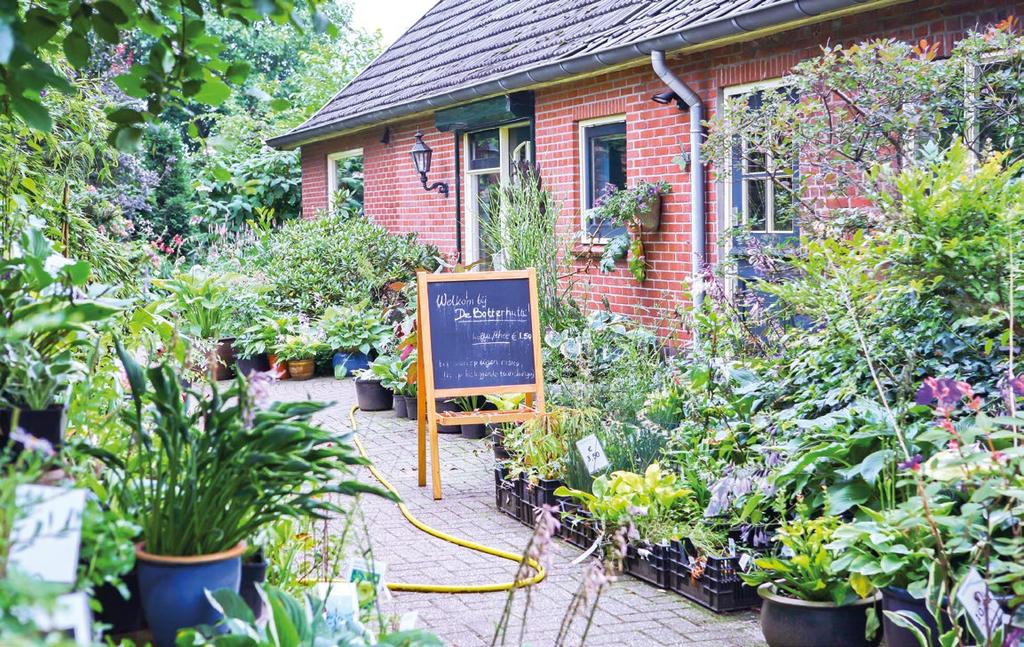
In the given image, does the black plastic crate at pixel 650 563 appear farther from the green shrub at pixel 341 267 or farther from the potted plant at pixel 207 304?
the green shrub at pixel 341 267

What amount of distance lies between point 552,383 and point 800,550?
13.0ft

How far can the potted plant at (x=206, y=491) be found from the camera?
2170 millimetres

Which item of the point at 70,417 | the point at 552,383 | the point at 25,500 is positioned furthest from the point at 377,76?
the point at 25,500

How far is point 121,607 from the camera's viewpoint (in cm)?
226

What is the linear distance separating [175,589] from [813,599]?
2505mm

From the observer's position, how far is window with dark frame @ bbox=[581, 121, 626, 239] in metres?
10.3

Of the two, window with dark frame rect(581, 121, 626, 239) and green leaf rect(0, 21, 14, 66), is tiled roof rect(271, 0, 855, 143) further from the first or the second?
green leaf rect(0, 21, 14, 66)

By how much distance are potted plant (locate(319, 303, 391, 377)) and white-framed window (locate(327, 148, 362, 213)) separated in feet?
18.0

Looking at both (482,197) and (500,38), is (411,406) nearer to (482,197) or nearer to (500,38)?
(482,197)

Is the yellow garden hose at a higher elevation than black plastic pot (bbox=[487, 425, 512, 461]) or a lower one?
lower

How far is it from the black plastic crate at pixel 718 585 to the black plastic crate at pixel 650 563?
0.12m

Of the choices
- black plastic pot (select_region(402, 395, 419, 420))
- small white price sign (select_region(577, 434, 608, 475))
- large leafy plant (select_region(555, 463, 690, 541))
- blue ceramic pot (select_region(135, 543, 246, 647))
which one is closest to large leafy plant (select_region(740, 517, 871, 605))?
large leafy plant (select_region(555, 463, 690, 541))

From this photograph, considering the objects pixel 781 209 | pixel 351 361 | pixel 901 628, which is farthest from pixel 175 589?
pixel 351 361

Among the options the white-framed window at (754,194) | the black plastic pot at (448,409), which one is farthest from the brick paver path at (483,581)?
the white-framed window at (754,194)
